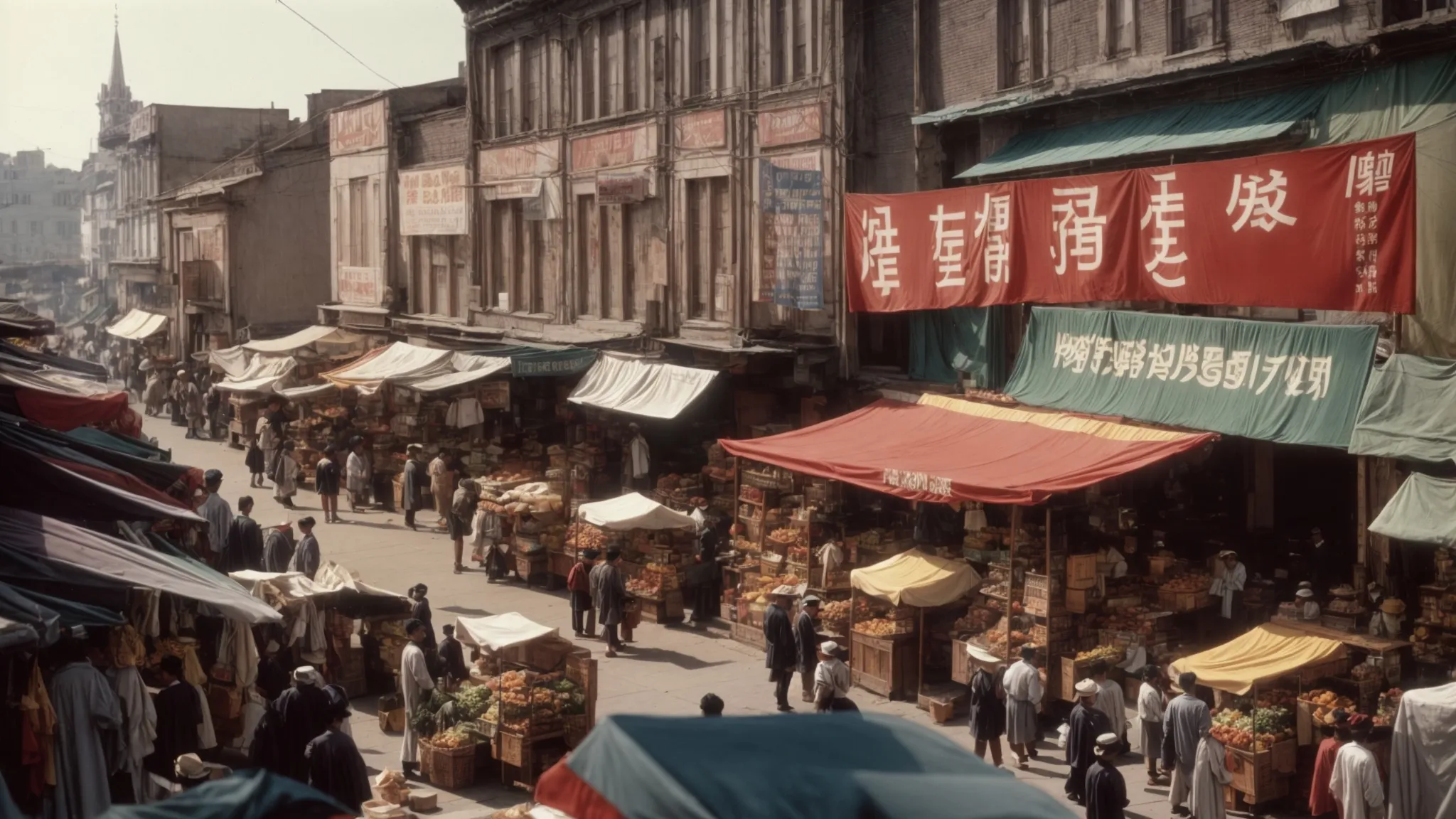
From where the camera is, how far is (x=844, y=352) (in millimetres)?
24609

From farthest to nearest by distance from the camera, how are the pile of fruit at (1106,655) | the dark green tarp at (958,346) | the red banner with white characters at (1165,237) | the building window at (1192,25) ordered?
the dark green tarp at (958,346) < the building window at (1192,25) < the pile of fruit at (1106,655) < the red banner with white characters at (1165,237)

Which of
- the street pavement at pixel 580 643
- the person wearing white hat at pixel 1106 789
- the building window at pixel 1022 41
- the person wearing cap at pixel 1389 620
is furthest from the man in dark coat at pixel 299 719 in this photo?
the building window at pixel 1022 41

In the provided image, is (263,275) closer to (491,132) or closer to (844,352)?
(491,132)

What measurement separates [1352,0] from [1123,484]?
7.33 meters

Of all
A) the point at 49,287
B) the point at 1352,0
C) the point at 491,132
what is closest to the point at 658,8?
the point at 491,132

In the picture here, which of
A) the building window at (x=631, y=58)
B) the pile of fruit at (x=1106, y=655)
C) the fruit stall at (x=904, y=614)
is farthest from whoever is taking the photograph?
the building window at (x=631, y=58)

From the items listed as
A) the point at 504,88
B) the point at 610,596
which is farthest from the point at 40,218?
the point at 610,596

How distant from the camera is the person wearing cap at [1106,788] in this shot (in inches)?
491

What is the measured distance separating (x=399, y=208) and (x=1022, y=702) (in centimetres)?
2785

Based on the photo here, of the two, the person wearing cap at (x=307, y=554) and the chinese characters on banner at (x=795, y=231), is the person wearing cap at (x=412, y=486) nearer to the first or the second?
the person wearing cap at (x=307, y=554)

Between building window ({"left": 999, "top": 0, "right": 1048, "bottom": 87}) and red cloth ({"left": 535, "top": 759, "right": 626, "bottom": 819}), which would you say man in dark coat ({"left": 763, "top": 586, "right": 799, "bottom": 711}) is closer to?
building window ({"left": 999, "top": 0, "right": 1048, "bottom": 87})

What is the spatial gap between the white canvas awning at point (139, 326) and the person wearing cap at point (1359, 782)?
5215 cm

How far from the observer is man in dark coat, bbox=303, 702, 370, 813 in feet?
41.0

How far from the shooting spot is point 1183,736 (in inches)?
559
